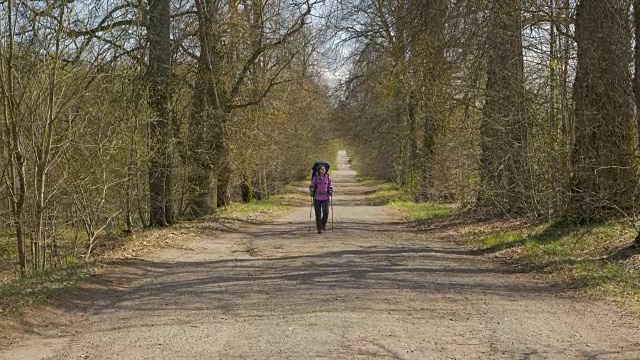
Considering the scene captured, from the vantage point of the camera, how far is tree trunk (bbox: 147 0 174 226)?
54.6ft

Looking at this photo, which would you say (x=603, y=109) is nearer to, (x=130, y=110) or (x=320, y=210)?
(x=320, y=210)

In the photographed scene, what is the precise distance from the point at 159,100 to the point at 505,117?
8.26 metres

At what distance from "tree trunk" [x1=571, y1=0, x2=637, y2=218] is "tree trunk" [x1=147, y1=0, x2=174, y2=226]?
950 centimetres

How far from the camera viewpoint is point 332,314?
738 cm

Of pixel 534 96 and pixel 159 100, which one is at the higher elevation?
pixel 159 100

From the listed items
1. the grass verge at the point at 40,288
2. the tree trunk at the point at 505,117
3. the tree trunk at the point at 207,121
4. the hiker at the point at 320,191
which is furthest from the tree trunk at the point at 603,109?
the tree trunk at the point at 207,121

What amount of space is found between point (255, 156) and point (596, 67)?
1698 centimetres

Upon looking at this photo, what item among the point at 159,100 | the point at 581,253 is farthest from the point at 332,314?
the point at 159,100

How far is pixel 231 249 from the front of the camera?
1452 cm

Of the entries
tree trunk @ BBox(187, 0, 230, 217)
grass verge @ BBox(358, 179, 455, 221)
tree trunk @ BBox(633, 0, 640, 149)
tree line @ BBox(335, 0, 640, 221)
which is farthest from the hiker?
tree trunk @ BBox(633, 0, 640, 149)

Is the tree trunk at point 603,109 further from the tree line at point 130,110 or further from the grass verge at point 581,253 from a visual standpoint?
the tree line at point 130,110

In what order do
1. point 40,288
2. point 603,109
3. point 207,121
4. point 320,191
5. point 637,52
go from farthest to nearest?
point 207,121 → point 320,191 → point 603,109 → point 637,52 → point 40,288

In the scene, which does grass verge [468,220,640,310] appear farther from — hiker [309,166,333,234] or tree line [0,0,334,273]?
tree line [0,0,334,273]

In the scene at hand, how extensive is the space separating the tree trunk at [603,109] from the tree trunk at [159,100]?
950 cm
